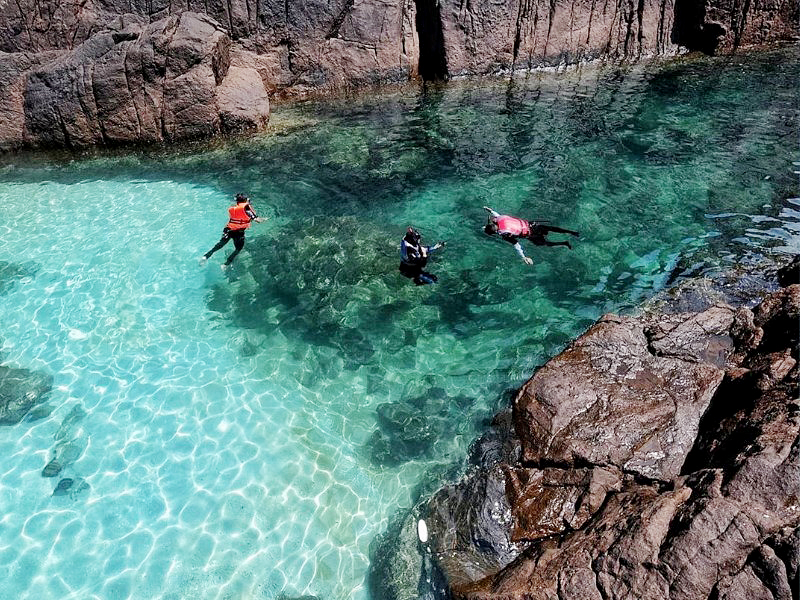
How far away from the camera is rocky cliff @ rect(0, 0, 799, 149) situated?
18.6m

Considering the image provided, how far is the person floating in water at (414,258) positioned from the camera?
11.1 metres

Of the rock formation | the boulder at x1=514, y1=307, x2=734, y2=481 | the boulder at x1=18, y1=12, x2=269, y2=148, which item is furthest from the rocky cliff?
the rock formation

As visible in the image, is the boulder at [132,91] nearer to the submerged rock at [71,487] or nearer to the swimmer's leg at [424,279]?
the swimmer's leg at [424,279]

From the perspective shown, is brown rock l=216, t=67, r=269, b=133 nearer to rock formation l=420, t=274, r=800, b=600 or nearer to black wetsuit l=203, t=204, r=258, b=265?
black wetsuit l=203, t=204, r=258, b=265

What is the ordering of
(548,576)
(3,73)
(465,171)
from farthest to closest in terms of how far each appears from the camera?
(3,73)
(465,171)
(548,576)

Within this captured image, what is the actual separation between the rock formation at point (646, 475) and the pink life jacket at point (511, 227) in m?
3.06

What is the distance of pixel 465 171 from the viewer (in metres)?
16.7

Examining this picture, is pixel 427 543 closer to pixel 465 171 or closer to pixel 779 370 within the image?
pixel 779 370

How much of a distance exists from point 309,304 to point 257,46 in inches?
613

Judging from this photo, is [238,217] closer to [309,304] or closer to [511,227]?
[309,304]

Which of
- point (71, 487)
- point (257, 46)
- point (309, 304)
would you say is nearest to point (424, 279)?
point (309, 304)

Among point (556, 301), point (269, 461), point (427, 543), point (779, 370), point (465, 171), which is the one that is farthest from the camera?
point (465, 171)

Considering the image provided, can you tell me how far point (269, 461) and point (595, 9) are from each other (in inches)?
969

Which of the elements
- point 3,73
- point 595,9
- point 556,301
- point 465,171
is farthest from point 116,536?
point 595,9
